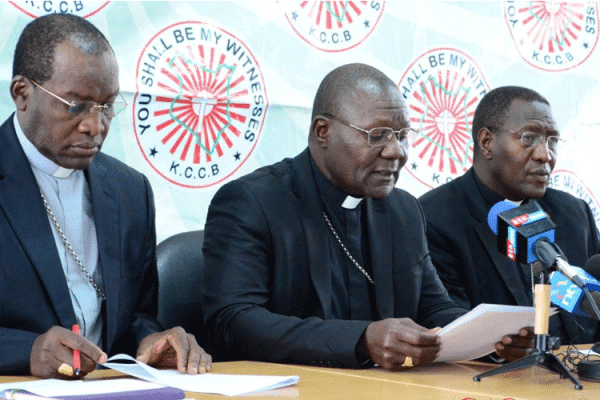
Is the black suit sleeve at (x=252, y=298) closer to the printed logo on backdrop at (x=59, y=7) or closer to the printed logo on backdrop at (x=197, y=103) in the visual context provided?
the printed logo on backdrop at (x=197, y=103)

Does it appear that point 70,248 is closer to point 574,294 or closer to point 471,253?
point 574,294

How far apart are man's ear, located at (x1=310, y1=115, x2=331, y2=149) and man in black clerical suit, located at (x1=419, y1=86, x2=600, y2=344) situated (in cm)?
84

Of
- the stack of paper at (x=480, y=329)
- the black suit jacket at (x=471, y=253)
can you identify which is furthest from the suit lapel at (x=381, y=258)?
the black suit jacket at (x=471, y=253)

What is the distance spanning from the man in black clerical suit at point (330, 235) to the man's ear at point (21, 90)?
734 millimetres

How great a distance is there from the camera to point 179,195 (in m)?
3.57

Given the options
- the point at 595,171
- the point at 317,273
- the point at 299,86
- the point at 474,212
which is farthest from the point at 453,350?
the point at 595,171

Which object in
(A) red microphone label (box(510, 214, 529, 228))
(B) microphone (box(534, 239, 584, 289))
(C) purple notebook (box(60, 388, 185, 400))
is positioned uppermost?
(A) red microphone label (box(510, 214, 529, 228))

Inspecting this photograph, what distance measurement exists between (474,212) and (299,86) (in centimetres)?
95

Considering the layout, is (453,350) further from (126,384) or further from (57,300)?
(57,300)

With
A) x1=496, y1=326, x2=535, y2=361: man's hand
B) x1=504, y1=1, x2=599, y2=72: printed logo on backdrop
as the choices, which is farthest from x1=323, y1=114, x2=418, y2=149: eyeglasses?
x1=504, y1=1, x2=599, y2=72: printed logo on backdrop

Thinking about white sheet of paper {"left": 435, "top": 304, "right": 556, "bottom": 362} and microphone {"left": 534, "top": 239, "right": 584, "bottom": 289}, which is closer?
microphone {"left": 534, "top": 239, "right": 584, "bottom": 289}

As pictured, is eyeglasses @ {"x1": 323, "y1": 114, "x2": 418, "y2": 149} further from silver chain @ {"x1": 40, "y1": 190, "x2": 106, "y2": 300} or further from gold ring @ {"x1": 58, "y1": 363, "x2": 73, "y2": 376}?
gold ring @ {"x1": 58, "y1": 363, "x2": 73, "y2": 376}

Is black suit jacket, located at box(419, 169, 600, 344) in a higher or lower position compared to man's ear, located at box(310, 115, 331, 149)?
lower

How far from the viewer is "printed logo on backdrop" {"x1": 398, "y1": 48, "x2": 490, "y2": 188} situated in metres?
4.23
